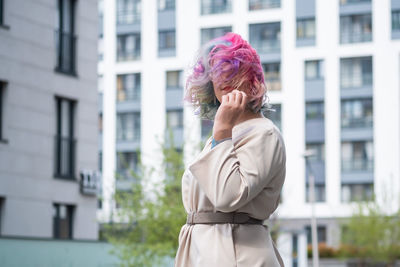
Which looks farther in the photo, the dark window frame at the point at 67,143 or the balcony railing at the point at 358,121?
the balcony railing at the point at 358,121

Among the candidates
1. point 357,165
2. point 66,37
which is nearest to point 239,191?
point 66,37

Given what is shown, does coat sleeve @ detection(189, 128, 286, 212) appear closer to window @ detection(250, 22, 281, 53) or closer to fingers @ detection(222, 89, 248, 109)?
fingers @ detection(222, 89, 248, 109)

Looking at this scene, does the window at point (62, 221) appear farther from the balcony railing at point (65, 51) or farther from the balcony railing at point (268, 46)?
the balcony railing at point (268, 46)

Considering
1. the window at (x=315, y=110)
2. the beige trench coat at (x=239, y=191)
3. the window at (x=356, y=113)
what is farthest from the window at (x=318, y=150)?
the beige trench coat at (x=239, y=191)

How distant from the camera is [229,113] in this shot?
2.51m

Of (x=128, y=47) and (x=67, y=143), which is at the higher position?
(x=128, y=47)

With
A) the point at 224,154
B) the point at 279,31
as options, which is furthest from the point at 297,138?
the point at 224,154

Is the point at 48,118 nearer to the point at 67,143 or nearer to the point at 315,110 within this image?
the point at 67,143

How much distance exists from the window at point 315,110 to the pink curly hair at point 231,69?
50853 mm

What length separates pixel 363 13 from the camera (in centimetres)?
5375

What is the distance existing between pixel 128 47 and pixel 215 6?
6.96 meters

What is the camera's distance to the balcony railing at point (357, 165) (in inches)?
2068

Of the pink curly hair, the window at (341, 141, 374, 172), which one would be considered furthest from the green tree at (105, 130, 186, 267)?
the window at (341, 141, 374, 172)

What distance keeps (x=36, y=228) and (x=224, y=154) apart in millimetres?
20254
